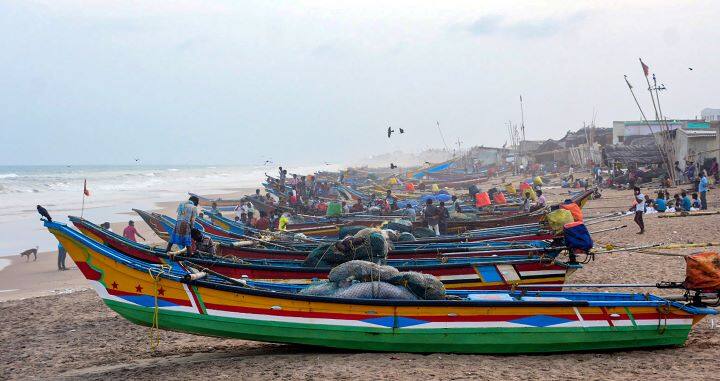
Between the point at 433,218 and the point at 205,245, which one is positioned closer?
the point at 205,245

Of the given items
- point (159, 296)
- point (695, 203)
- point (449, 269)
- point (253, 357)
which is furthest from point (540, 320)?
point (695, 203)

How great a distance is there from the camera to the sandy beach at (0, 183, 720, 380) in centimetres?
717

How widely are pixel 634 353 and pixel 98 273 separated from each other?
→ 6.40 m

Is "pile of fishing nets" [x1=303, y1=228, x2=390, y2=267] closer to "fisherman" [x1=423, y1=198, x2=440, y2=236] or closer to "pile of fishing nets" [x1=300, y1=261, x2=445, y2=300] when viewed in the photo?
"pile of fishing nets" [x1=300, y1=261, x2=445, y2=300]

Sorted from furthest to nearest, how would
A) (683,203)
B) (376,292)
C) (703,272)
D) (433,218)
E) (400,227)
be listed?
(683,203) < (433,218) < (400,227) < (376,292) < (703,272)

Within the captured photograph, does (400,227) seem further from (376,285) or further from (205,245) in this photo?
(376,285)

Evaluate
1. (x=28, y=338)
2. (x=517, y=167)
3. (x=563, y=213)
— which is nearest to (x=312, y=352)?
(x=28, y=338)

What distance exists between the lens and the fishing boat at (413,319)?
25.1 ft

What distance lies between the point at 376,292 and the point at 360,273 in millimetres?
461

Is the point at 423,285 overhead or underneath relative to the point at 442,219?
overhead

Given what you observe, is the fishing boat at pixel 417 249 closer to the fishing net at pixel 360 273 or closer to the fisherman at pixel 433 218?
the fishing net at pixel 360 273

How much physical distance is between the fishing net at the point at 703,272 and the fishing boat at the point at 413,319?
265 millimetres

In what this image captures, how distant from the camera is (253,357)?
27.1ft

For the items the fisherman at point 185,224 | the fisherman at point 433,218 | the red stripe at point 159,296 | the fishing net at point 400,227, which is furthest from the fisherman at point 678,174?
the red stripe at point 159,296
